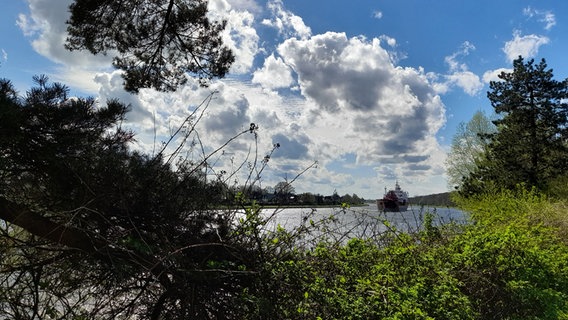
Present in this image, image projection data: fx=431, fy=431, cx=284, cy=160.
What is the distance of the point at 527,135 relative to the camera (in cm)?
2217

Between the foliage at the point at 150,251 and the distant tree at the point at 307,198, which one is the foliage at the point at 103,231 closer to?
the foliage at the point at 150,251

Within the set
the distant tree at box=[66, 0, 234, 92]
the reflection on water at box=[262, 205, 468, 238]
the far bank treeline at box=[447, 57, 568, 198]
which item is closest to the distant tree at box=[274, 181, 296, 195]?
the reflection on water at box=[262, 205, 468, 238]

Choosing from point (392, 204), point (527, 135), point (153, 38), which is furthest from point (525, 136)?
point (153, 38)

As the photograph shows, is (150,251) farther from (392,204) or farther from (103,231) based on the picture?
(392,204)

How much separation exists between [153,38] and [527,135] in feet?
71.4

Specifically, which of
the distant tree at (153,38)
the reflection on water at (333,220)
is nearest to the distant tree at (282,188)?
the reflection on water at (333,220)

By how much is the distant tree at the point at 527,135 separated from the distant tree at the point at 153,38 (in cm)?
1864

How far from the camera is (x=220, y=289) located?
311 centimetres

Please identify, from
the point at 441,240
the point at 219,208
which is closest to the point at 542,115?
the point at 441,240

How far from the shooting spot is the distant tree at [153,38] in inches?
211

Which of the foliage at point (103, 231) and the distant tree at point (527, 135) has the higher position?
the distant tree at point (527, 135)

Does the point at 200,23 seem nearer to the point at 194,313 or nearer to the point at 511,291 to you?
the point at 194,313

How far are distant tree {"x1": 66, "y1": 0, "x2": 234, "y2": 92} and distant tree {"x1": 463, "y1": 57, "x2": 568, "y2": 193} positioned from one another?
61.1ft

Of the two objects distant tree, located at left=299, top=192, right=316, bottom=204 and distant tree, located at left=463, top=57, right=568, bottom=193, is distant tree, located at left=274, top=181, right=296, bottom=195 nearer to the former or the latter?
distant tree, located at left=299, top=192, right=316, bottom=204
